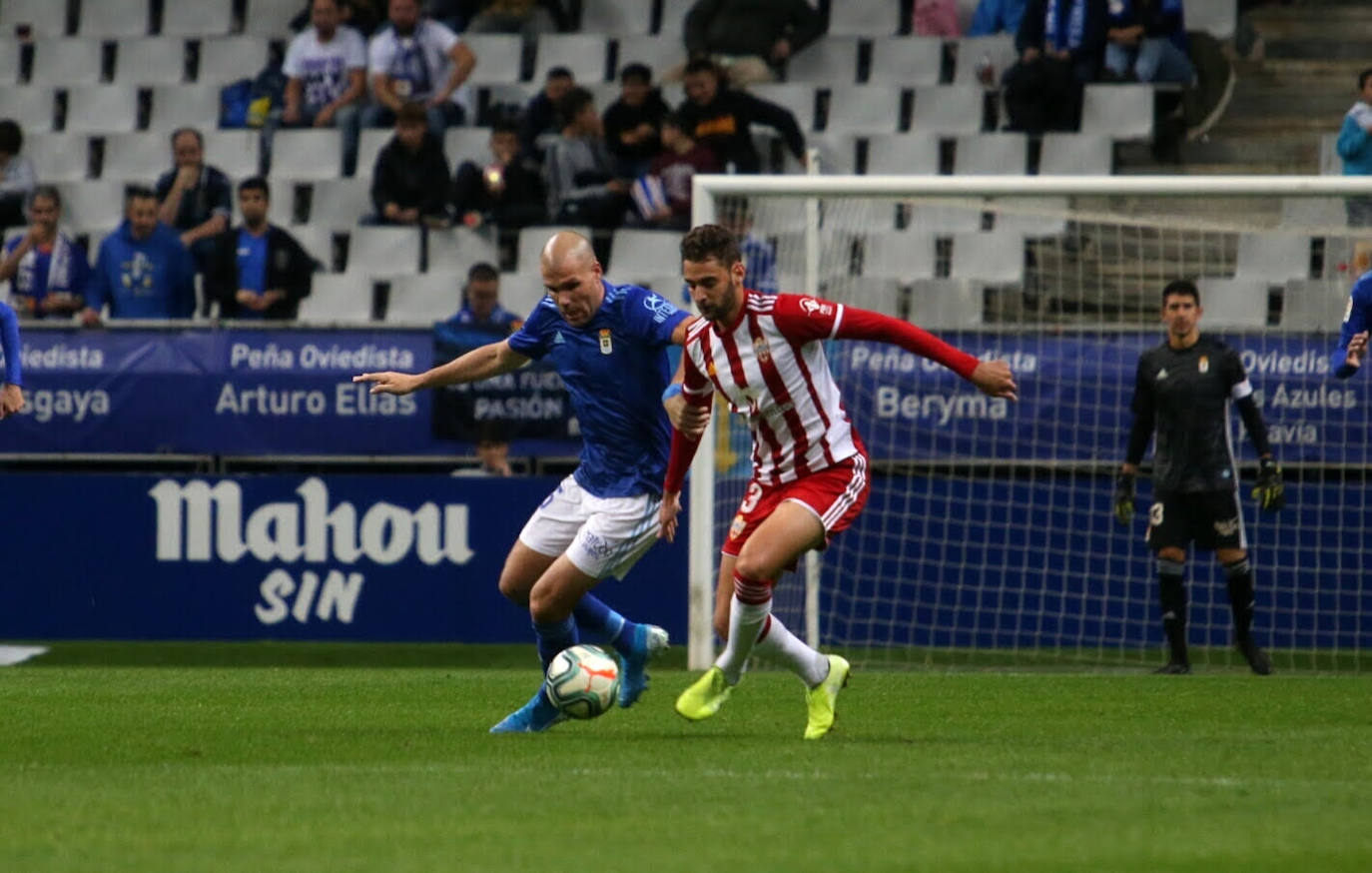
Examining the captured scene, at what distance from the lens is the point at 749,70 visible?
57.5 feet

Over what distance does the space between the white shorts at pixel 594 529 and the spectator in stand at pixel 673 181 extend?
7.25m

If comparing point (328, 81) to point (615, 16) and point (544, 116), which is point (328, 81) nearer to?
point (544, 116)

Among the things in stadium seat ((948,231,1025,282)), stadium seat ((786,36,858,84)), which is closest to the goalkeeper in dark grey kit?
stadium seat ((948,231,1025,282))

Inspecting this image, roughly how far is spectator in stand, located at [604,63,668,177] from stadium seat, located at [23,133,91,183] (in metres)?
5.20

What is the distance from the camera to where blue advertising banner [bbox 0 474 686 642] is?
14031 mm

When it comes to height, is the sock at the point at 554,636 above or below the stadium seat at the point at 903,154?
below

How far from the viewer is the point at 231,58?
19.4m

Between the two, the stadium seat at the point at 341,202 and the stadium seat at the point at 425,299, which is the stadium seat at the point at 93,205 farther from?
the stadium seat at the point at 425,299

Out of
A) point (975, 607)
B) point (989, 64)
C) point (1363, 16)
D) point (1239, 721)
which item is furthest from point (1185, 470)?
point (1363, 16)

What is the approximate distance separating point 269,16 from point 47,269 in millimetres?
4867

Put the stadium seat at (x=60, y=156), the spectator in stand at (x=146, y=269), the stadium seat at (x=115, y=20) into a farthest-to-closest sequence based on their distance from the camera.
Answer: the stadium seat at (x=115, y=20), the stadium seat at (x=60, y=156), the spectator in stand at (x=146, y=269)

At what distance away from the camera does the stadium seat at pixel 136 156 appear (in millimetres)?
18562

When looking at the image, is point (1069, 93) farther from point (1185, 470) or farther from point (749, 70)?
point (1185, 470)

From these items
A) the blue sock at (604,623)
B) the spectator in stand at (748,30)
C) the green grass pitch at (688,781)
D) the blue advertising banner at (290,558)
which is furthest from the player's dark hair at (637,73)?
the blue sock at (604,623)
